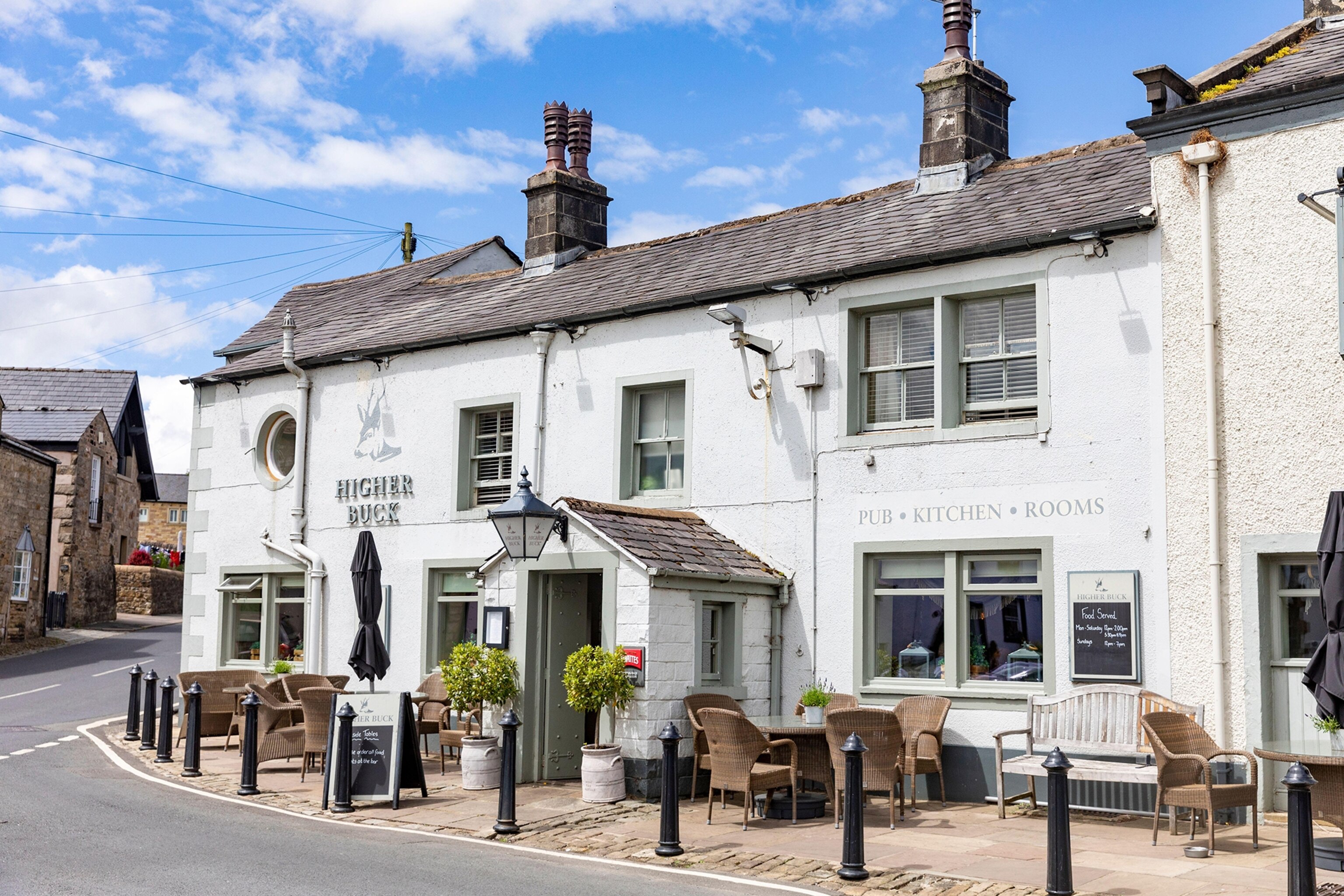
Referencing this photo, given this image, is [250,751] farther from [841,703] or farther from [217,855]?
[841,703]

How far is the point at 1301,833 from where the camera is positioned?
7180 mm

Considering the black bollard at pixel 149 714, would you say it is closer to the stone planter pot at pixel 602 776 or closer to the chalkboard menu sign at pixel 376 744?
the chalkboard menu sign at pixel 376 744

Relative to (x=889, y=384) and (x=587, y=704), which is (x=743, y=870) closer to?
(x=587, y=704)

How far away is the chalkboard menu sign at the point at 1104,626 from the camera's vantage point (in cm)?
1138

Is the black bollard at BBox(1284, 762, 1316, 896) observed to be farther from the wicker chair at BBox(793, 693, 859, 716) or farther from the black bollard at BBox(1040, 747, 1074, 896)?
the wicker chair at BBox(793, 693, 859, 716)

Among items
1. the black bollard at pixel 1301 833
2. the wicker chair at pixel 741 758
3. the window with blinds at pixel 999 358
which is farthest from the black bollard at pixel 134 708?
the black bollard at pixel 1301 833

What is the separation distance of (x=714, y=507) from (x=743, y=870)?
19.1 feet

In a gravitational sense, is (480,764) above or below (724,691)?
below

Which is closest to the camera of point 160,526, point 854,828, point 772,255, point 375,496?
point 854,828

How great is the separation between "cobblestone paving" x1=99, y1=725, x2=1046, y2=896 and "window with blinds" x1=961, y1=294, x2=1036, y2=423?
4993 millimetres

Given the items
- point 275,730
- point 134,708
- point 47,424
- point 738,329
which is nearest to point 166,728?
point 275,730

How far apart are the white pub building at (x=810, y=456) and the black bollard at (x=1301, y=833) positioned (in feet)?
13.6

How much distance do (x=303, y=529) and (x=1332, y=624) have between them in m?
13.2

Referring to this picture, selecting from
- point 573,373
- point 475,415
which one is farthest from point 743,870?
point 475,415
